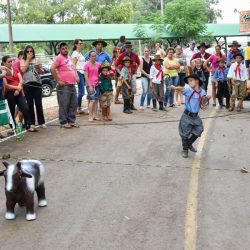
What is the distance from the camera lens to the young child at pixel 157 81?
12336mm

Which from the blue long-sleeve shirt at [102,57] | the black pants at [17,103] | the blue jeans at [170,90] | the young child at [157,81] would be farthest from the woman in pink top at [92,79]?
the blue jeans at [170,90]

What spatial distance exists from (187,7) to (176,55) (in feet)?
64.2

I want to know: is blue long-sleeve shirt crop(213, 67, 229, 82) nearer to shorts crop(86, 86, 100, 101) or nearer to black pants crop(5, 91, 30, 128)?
shorts crop(86, 86, 100, 101)

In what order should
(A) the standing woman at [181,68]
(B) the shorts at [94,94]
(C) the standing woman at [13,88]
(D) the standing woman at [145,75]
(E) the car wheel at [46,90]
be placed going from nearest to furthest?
(C) the standing woman at [13,88] → (B) the shorts at [94,94] → (D) the standing woman at [145,75] → (A) the standing woman at [181,68] → (E) the car wheel at [46,90]

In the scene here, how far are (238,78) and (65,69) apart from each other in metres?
5.10

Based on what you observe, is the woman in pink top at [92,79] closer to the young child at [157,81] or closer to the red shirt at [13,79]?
the red shirt at [13,79]

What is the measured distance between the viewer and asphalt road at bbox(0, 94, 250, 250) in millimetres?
4484

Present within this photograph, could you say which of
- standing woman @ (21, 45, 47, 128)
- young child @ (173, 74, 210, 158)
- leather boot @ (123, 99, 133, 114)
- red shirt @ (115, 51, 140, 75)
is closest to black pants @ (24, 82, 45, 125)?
standing woman @ (21, 45, 47, 128)

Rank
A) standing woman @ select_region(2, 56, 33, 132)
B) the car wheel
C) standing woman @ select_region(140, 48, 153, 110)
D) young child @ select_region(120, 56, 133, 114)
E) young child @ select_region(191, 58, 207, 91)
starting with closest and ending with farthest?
standing woman @ select_region(2, 56, 33, 132) < young child @ select_region(120, 56, 133, 114) < standing woman @ select_region(140, 48, 153, 110) < young child @ select_region(191, 58, 207, 91) < the car wheel

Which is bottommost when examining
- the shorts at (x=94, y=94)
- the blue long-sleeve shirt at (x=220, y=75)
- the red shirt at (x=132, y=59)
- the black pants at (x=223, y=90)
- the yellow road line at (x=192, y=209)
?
the yellow road line at (x=192, y=209)

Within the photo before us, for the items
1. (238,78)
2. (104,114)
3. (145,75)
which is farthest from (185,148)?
(238,78)

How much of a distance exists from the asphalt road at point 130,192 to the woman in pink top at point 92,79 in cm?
112

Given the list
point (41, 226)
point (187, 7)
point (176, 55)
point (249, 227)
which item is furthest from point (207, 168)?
point (187, 7)

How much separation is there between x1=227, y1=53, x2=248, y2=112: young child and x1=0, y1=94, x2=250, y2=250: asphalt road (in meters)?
2.72
